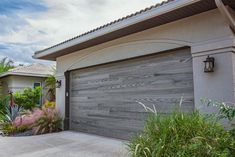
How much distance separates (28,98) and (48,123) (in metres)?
6.18

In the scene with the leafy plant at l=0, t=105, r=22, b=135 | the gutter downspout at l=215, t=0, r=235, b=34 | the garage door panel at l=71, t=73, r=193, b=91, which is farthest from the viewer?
the leafy plant at l=0, t=105, r=22, b=135

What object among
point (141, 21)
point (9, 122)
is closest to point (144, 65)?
point (141, 21)

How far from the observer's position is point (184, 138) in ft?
12.0

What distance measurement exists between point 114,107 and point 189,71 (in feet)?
9.22

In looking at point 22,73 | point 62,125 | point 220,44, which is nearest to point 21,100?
point 22,73

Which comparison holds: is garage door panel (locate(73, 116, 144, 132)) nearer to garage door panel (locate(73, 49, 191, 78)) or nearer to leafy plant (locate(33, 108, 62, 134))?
leafy plant (locate(33, 108, 62, 134))

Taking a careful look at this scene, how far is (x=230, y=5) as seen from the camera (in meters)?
4.73

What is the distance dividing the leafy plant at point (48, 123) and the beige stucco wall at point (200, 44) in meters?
3.85

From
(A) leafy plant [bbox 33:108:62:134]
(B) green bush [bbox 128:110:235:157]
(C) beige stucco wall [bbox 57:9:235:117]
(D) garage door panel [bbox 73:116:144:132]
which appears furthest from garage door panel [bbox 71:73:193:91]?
(A) leafy plant [bbox 33:108:62:134]

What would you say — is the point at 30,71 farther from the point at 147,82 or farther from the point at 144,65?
the point at 147,82

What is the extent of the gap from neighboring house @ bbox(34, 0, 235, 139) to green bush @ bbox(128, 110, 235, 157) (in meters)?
1.28

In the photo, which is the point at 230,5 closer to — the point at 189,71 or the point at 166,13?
the point at 166,13

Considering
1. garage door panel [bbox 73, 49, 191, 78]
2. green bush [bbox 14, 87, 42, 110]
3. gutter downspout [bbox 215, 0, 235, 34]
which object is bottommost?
green bush [bbox 14, 87, 42, 110]

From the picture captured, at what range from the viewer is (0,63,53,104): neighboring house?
15.1m
